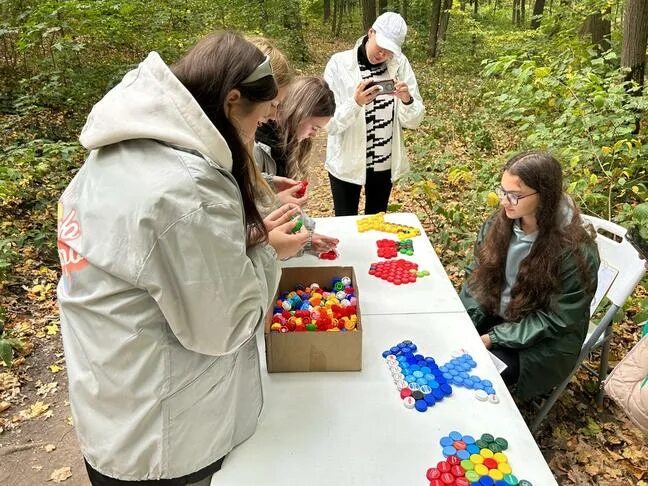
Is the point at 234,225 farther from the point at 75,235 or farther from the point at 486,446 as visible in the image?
the point at 486,446

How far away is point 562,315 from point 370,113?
72.3 inches

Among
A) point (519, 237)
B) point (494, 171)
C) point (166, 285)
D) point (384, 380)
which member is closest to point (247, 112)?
point (166, 285)

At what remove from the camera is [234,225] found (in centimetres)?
101

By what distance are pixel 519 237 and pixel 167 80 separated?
1.85 meters

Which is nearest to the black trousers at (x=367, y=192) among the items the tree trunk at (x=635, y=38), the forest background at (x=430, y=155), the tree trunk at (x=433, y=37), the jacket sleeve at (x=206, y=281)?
the forest background at (x=430, y=155)

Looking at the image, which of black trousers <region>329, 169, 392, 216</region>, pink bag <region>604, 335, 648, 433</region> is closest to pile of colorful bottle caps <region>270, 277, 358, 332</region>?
pink bag <region>604, 335, 648, 433</region>

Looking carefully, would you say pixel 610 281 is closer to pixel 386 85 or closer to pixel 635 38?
pixel 386 85

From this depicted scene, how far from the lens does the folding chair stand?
7.41ft

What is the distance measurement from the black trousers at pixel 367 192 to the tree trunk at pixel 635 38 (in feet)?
10.0

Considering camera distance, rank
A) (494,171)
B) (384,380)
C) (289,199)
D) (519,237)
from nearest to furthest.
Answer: (384,380) < (289,199) < (519,237) < (494,171)

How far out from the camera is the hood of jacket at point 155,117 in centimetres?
95

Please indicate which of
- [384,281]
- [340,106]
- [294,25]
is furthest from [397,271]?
[294,25]

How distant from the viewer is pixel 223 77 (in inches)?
41.6

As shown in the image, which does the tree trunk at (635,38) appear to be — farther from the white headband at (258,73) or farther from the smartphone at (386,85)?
the white headband at (258,73)
